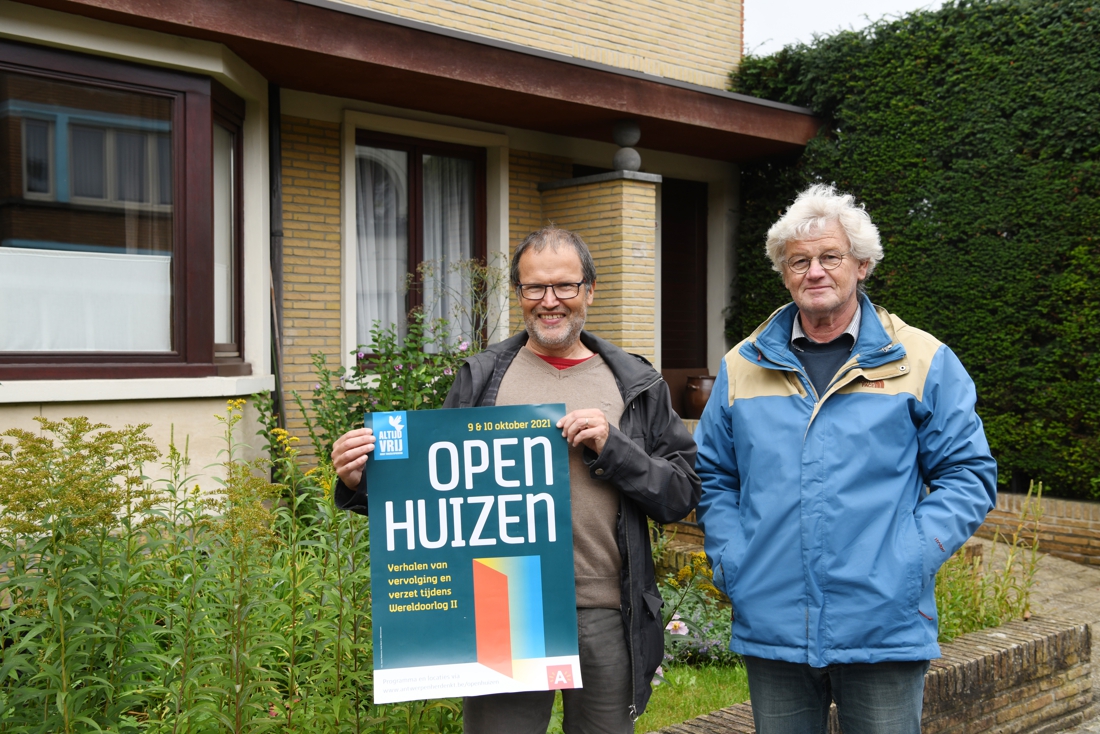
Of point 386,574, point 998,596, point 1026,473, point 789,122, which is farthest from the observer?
point 789,122

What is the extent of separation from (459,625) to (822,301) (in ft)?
4.13

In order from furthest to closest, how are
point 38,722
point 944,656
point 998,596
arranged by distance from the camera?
point 998,596 < point 944,656 < point 38,722

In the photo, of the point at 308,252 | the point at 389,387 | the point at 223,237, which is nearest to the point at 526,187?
the point at 308,252

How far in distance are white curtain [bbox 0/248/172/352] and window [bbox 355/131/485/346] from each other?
2.53 metres

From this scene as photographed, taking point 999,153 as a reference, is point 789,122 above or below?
above

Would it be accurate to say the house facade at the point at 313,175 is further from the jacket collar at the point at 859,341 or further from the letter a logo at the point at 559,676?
the jacket collar at the point at 859,341

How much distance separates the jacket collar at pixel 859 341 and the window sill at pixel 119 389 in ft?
16.3

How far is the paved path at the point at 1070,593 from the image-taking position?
19.3ft

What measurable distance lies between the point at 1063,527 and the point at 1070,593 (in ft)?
4.70

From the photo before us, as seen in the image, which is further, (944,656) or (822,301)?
(944,656)

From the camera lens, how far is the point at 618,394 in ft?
8.08

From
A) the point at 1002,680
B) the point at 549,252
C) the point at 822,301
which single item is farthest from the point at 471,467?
the point at 1002,680

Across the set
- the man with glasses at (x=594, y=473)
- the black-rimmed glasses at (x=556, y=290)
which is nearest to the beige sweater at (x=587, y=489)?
the man with glasses at (x=594, y=473)

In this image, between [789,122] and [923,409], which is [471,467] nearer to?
[923,409]
